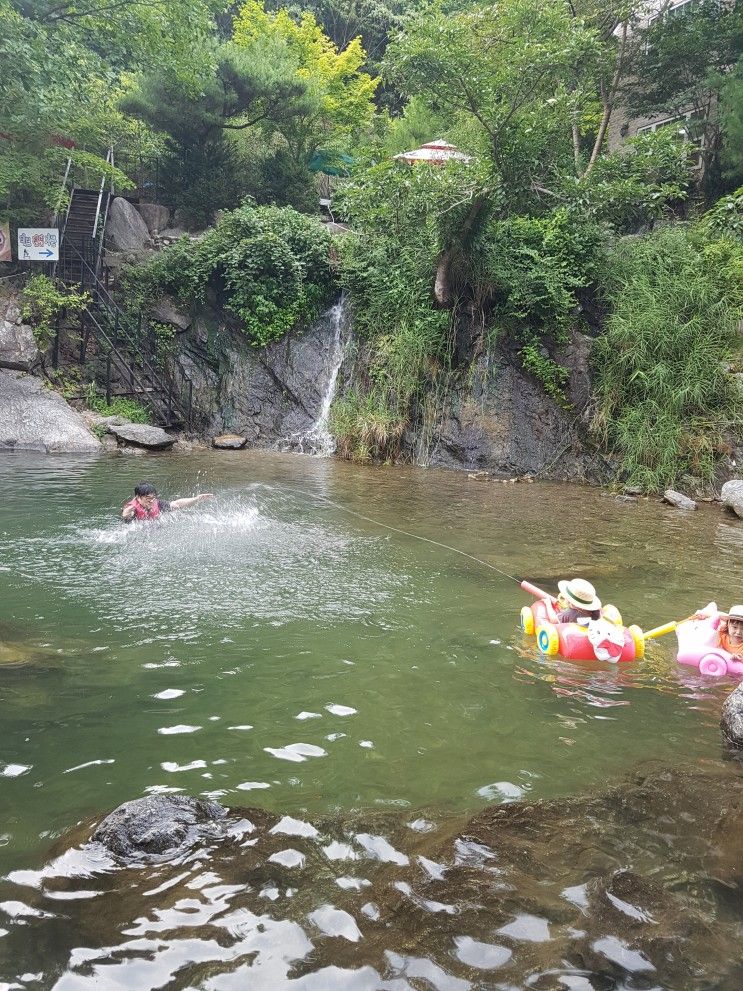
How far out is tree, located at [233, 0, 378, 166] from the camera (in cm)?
2373

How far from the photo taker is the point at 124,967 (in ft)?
7.75

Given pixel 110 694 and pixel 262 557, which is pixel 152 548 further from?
pixel 110 694

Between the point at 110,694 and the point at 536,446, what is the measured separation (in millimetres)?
11618

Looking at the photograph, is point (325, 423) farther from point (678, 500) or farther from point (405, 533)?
point (405, 533)

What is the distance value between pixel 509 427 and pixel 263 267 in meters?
7.93

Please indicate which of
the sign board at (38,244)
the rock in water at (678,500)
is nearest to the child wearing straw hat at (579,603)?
the rock in water at (678,500)

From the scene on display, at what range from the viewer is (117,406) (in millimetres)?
18391

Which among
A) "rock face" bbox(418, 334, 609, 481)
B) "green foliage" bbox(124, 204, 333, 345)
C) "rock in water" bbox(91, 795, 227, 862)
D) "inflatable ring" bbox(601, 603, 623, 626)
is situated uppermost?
"green foliage" bbox(124, 204, 333, 345)

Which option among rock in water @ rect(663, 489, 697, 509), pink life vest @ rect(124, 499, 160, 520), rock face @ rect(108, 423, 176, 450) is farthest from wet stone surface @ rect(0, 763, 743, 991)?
rock face @ rect(108, 423, 176, 450)

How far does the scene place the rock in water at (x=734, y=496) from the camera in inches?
433

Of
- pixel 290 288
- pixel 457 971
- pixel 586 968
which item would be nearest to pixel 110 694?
pixel 457 971

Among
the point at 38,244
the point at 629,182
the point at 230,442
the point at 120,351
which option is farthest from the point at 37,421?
the point at 629,182

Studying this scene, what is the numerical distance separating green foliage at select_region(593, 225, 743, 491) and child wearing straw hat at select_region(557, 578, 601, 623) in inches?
312

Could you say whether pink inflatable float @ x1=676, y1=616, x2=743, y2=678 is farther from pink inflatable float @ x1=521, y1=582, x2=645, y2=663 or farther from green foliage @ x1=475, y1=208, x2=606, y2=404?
green foliage @ x1=475, y1=208, x2=606, y2=404
